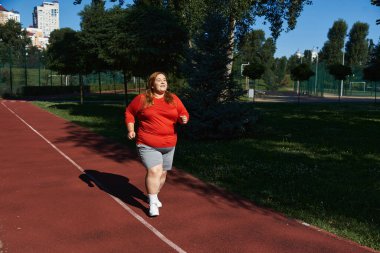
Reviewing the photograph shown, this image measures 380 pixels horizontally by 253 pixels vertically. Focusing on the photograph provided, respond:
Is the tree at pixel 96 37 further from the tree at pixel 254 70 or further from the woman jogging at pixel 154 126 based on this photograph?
the tree at pixel 254 70

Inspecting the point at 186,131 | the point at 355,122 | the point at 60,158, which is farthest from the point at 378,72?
the point at 60,158

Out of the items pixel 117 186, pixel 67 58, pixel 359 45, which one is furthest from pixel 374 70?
pixel 359 45

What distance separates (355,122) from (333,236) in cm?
1446

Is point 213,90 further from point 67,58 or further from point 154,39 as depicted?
point 67,58

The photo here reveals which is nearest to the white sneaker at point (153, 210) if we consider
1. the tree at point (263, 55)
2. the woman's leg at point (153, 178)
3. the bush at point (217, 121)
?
the woman's leg at point (153, 178)

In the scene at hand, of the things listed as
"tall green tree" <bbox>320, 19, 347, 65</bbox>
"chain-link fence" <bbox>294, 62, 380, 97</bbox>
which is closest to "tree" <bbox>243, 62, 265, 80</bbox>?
"chain-link fence" <bbox>294, 62, 380, 97</bbox>

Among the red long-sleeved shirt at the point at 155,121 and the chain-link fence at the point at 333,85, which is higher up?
the chain-link fence at the point at 333,85

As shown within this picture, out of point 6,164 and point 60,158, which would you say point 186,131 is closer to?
point 60,158

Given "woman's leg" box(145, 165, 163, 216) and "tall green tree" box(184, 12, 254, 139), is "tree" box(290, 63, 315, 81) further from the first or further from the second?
"woman's leg" box(145, 165, 163, 216)

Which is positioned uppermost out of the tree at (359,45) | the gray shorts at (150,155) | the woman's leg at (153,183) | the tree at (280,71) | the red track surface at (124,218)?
the tree at (359,45)

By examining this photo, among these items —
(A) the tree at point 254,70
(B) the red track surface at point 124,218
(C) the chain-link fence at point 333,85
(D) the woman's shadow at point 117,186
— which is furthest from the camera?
(C) the chain-link fence at point 333,85

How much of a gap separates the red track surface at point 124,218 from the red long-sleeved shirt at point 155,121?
1.12 metres

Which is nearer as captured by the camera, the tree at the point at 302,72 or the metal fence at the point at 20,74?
the tree at the point at 302,72

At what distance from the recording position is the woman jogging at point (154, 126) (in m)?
5.33
